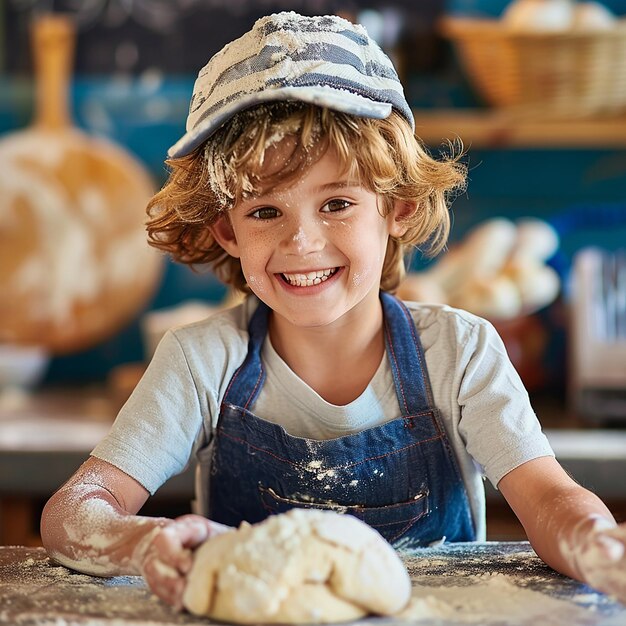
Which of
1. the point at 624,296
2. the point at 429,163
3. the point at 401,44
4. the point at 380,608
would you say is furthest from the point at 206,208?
the point at 401,44

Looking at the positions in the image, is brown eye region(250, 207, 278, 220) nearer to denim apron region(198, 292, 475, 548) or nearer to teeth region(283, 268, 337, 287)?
teeth region(283, 268, 337, 287)

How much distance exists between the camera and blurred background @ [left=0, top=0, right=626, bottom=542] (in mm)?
2203

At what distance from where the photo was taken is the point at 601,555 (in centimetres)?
87

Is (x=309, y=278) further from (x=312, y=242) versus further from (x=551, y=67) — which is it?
(x=551, y=67)

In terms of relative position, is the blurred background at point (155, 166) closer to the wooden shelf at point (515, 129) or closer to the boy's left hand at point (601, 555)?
the wooden shelf at point (515, 129)

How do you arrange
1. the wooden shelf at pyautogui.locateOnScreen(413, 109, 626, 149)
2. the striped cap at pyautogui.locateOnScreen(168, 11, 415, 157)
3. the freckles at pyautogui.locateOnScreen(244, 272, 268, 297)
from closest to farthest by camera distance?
the striped cap at pyautogui.locateOnScreen(168, 11, 415, 157) → the freckles at pyautogui.locateOnScreen(244, 272, 268, 297) → the wooden shelf at pyautogui.locateOnScreen(413, 109, 626, 149)

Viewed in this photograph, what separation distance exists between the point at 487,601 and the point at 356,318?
0.40 metres

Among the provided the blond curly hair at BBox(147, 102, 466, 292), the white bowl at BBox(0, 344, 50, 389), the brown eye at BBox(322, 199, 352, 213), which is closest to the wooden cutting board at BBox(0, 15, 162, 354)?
the white bowl at BBox(0, 344, 50, 389)

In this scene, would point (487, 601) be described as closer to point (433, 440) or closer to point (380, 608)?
point (380, 608)

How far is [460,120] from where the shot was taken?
2240 mm

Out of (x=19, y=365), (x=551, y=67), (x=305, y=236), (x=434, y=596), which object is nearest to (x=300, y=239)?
(x=305, y=236)

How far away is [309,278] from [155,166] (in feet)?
4.83

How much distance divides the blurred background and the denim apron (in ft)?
3.25

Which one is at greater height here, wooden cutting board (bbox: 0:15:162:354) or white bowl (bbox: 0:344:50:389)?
wooden cutting board (bbox: 0:15:162:354)
